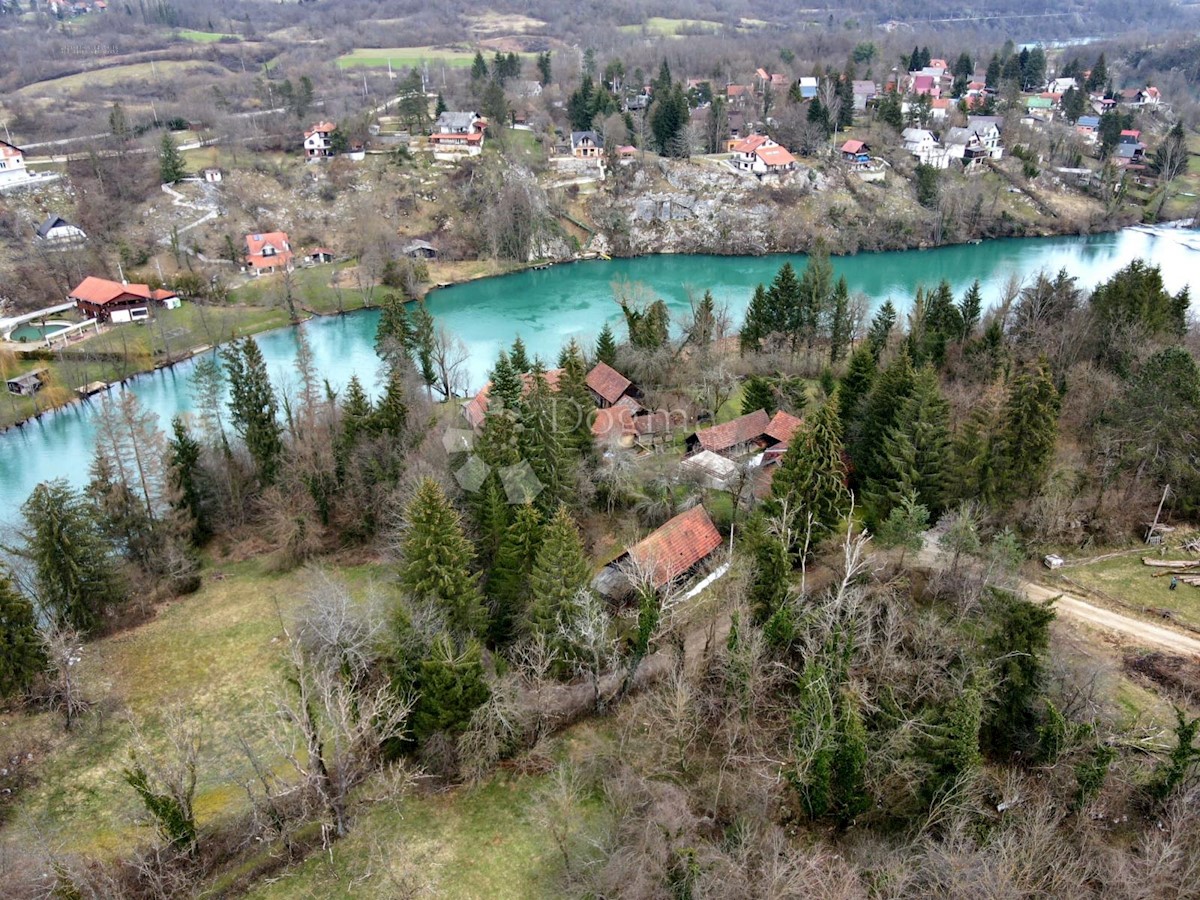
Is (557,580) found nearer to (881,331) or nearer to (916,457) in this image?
(916,457)

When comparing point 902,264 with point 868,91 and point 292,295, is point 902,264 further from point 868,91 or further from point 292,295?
point 292,295

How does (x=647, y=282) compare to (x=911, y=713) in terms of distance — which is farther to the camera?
(x=647, y=282)

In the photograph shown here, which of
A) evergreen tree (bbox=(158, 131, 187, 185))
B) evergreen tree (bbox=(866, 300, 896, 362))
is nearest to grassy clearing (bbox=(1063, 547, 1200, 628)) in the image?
evergreen tree (bbox=(866, 300, 896, 362))

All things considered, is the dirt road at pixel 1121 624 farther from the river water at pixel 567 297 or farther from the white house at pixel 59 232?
the white house at pixel 59 232

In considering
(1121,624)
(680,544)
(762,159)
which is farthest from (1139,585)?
(762,159)

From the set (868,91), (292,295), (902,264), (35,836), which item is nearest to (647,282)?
(902,264)

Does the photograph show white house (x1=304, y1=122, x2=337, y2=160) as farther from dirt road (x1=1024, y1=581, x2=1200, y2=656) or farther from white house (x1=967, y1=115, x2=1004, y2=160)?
dirt road (x1=1024, y1=581, x2=1200, y2=656)
